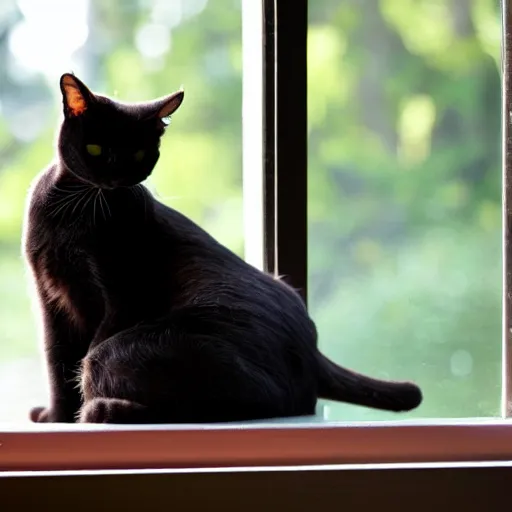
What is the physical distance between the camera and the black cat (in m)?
1.03

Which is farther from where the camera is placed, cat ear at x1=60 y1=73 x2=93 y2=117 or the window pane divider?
the window pane divider

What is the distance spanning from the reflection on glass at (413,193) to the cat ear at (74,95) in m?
0.42

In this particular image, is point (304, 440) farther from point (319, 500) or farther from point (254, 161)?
point (254, 161)

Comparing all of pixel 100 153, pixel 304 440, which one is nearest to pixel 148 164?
pixel 100 153

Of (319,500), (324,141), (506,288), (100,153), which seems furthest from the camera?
(324,141)

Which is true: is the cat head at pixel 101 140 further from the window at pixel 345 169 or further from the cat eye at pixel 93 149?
the window at pixel 345 169

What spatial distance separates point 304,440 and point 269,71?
61 cm

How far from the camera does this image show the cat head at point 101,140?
108 cm

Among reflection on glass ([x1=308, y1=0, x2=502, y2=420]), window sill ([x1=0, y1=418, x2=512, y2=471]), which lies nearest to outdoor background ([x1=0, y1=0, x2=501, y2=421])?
reflection on glass ([x1=308, y1=0, x2=502, y2=420])

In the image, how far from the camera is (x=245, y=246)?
1.33 metres

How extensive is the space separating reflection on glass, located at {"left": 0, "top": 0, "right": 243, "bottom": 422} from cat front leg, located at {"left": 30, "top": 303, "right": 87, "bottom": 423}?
0.32ft

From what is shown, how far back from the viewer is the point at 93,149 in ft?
3.55

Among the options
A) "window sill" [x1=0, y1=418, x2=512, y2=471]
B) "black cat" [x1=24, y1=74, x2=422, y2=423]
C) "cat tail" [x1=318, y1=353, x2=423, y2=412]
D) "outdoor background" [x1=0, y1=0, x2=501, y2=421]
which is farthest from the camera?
"outdoor background" [x1=0, y1=0, x2=501, y2=421]

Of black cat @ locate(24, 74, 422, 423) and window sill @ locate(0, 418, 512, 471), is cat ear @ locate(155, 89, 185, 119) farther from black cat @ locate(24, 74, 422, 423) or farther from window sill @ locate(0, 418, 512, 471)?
window sill @ locate(0, 418, 512, 471)
